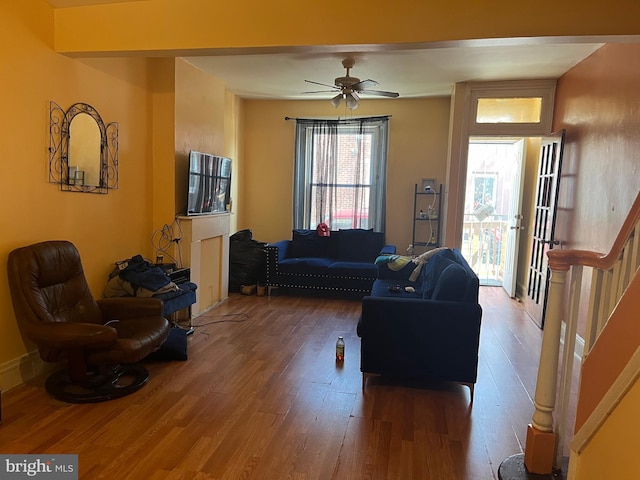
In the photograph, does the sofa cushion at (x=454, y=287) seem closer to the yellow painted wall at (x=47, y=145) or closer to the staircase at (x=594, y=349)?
the staircase at (x=594, y=349)

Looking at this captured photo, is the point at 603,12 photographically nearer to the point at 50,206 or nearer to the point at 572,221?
the point at 572,221

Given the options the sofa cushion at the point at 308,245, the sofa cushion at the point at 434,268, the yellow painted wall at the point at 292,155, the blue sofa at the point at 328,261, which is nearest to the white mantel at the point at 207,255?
the blue sofa at the point at 328,261

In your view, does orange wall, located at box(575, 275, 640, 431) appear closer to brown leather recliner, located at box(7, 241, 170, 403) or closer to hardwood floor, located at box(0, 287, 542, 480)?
A: hardwood floor, located at box(0, 287, 542, 480)

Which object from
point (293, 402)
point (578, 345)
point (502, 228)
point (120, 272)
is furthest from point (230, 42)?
point (502, 228)

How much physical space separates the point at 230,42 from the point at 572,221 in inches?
140

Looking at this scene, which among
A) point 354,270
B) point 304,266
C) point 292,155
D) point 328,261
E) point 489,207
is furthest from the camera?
point 489,207

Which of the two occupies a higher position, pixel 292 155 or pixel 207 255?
pixel 292 155

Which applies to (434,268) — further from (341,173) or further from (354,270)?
(341,173)

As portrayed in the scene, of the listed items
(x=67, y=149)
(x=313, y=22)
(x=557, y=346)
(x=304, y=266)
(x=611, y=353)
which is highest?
(x=313, y=22)

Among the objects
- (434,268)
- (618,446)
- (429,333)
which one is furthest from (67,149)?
(618,446)

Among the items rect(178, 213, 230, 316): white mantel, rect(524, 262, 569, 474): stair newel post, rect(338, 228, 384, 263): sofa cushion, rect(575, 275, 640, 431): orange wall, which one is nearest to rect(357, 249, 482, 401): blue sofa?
rect(524, 262, 569, 474): stair newel post

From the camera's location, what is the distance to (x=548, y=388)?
2168 millimetres

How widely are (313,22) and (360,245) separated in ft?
12.3

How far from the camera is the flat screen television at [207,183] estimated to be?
4.46 m
